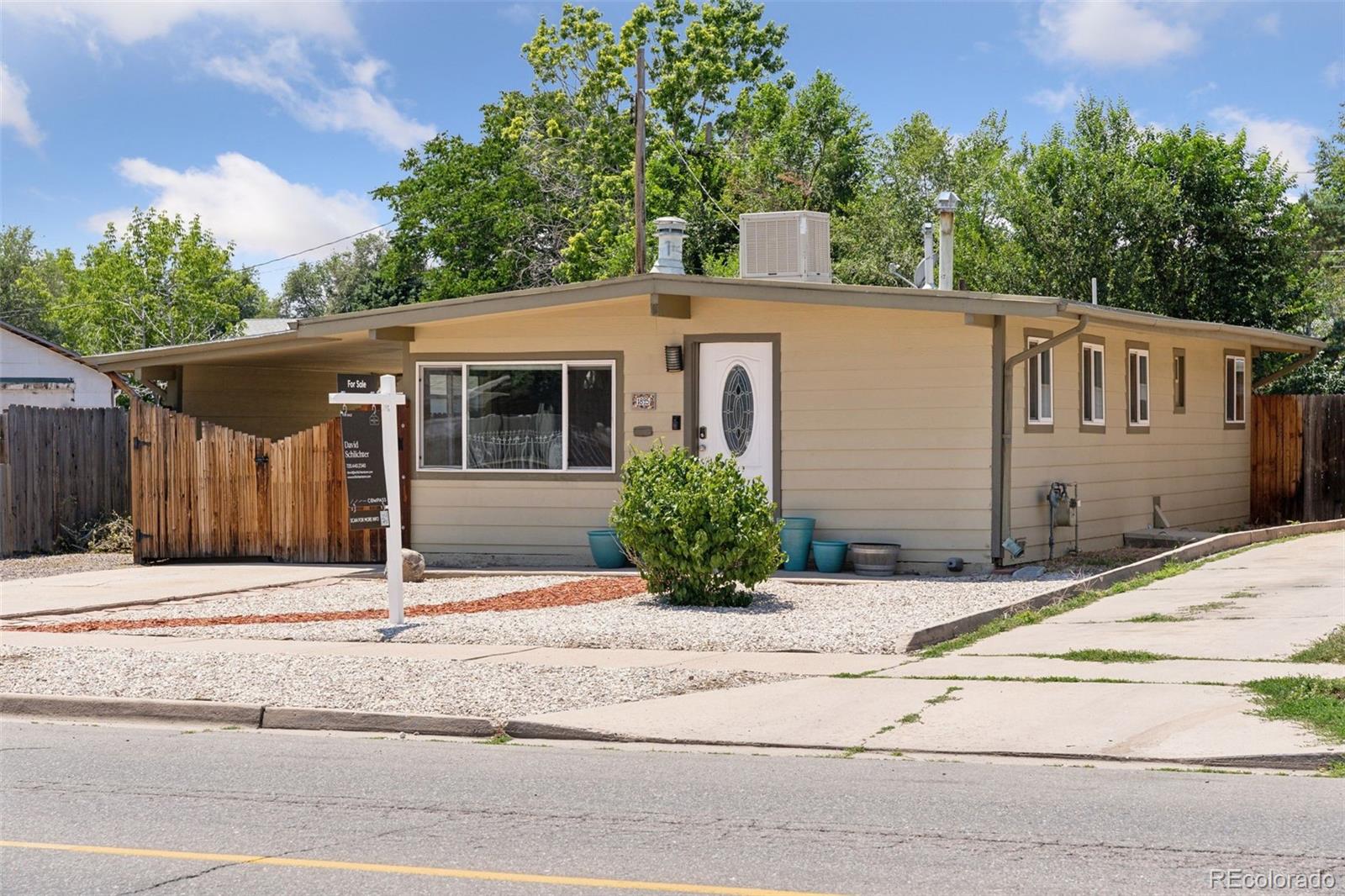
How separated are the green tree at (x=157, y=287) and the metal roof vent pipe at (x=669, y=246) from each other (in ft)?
103

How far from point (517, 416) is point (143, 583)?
4.69 meters

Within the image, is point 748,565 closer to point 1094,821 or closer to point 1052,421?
point 1052,421

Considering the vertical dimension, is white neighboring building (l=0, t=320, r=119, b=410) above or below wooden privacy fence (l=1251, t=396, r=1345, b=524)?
above

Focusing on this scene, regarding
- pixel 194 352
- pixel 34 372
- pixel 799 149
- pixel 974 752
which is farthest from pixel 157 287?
pixel 974 752

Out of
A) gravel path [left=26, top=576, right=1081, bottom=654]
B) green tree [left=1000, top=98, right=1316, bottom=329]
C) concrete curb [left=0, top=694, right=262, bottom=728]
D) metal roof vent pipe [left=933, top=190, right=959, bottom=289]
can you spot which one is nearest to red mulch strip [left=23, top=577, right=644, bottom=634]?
gravel path [left=26, top=576, right=1081, bottom=654]

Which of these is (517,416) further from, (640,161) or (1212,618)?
(640,161)

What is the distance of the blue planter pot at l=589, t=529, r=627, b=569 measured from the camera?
54.8ft

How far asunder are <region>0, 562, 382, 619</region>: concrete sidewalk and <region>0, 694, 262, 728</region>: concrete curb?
416 cm

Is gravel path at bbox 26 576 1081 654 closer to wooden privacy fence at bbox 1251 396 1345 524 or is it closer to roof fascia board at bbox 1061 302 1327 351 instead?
roof fascia board at bbox 1061 302 1327 351

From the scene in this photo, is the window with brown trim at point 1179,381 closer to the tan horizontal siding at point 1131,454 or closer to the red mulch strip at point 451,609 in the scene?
the tan horizontal siding at point 1131,454

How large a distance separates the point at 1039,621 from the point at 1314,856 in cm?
676

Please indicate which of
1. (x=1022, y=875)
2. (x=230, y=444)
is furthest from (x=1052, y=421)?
(x=1022, y=875)

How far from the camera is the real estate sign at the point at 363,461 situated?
13.3 metres

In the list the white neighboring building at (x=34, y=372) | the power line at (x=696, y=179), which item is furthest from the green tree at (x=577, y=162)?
the white neighboring building at (x=34, y=372)
